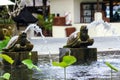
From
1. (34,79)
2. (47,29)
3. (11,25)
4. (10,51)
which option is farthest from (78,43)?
(47,29)

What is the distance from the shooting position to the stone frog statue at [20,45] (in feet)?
44.2

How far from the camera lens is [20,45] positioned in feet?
44.4

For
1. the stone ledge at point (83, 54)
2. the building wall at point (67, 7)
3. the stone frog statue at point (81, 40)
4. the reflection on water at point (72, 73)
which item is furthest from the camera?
the building wall at point (67, 7)

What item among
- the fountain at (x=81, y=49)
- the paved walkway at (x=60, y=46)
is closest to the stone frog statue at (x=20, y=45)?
the fountain at (x=81, y=49)

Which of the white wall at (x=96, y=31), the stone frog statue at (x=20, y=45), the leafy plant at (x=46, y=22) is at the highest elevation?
the stone frog statue at (x=20, y=45)

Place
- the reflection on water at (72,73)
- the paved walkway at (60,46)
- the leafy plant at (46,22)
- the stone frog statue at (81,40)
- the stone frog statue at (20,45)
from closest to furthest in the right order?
the reflection on water at (72,73) < the stone frog statue at (20,45) < the stone frog statue at (81,40) < the paved walkway at (60,46) < the leafy plant at (46,22)

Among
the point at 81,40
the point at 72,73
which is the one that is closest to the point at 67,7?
the point at 81,40

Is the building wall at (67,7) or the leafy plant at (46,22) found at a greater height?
the building wall at (67,7)

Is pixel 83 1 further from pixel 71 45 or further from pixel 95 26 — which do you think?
pixel 71 45

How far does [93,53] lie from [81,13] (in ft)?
63.8

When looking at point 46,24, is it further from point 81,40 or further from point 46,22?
point 81,40

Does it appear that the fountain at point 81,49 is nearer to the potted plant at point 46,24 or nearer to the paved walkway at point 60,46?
the paved walkway at point 60,46

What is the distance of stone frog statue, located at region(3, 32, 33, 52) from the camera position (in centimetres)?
1348

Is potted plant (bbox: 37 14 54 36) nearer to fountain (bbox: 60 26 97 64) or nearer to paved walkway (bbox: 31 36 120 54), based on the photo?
paved walkway (bbox: 31 36 120 54)
